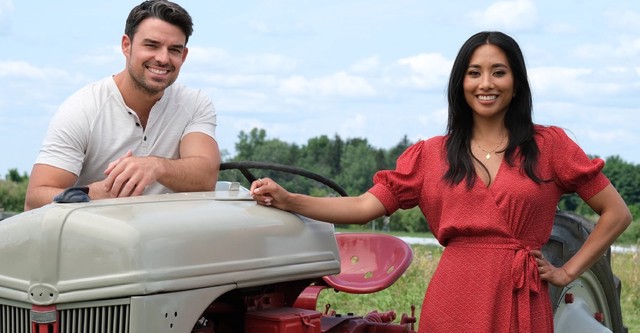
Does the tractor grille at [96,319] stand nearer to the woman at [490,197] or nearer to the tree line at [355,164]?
the woman at [490,197]

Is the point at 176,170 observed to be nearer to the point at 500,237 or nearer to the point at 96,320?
the point at 96,320

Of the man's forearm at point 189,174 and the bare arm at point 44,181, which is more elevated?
the man's forearm at point 189,174

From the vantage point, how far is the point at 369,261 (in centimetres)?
411

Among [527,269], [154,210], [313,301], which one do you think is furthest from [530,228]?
[154,210]

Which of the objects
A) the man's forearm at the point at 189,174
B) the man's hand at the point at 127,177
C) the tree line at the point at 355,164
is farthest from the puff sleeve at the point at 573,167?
the tree line at the point at 355,164

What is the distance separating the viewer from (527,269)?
3332mm

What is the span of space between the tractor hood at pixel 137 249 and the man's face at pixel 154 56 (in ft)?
2.14

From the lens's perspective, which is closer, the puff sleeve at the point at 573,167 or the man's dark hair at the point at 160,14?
the puff sleeve at the point at 573,167

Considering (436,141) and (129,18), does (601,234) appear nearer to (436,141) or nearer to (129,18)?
(436,141)

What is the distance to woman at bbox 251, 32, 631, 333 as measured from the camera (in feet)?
10.9

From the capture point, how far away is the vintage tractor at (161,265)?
275 cm

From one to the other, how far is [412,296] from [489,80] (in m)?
4.46

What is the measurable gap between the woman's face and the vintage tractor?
0.66 metres

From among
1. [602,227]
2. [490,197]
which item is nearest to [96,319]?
[490,197]
